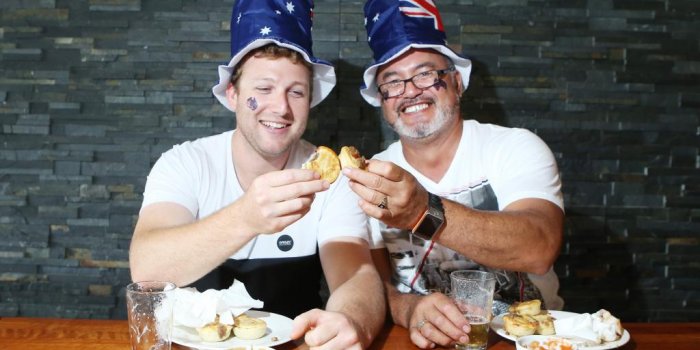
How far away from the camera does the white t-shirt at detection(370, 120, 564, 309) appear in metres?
2.09

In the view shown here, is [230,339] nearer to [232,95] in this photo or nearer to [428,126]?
[232,95]

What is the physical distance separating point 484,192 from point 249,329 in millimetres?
1010

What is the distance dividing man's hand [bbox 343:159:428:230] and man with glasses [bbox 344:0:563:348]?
27cm

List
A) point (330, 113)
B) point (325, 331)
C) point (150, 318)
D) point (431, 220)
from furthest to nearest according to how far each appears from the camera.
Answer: point (330, 113)
point (431, 220)
point (325, 331)
point (150, 318)

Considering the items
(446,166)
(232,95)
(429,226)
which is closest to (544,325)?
(429,226)

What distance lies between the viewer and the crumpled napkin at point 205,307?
57.2 inches

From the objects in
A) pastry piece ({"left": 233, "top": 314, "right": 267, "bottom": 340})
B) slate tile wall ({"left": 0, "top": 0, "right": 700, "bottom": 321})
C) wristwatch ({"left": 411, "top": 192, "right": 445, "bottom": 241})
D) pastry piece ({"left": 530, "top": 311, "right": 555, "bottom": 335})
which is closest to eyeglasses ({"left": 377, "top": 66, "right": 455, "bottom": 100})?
slate tile wall ({"left": 0, "top": 0, "right": 700, "bottom": 321})

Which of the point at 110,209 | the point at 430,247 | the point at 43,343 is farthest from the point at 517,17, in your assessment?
the point at 43,343

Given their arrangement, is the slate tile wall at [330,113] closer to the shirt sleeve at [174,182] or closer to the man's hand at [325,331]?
the shirt sleeve at [174,182]

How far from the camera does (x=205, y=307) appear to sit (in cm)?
146

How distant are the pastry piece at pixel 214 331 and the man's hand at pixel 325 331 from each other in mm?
155

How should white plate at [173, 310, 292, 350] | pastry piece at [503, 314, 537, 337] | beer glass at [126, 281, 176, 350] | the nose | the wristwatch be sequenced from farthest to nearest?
1. the nose
2. the wristwatch
3. pastry piece at [503, 314, 537, 337]
4. white plate at [173, 310, 292, 350]
5. beer glass at [126, 281, 176, 350]

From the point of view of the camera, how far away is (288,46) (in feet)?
6.54

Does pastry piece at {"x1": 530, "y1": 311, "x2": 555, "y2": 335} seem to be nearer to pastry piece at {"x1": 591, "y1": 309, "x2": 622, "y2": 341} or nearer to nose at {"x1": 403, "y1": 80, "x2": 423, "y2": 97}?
pastry piece at {"x1": 591, "y1": 309, "x2": 622, "y2": 341}
